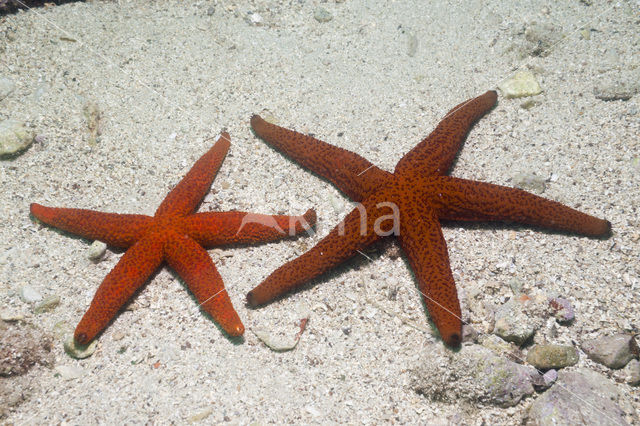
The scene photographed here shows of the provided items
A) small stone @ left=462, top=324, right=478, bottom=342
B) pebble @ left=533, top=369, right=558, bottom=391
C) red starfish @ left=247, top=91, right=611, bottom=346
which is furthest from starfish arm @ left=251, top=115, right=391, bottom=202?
pebble @ left=533, top=369, right=558, bottom=391

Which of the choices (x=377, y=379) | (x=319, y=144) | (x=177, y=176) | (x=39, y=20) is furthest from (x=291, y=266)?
(x=39, y=20)

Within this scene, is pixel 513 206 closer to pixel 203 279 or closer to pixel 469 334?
pixel 469 334

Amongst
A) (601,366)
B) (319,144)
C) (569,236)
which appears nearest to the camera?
(601,366)

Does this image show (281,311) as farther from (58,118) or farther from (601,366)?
(58,118)

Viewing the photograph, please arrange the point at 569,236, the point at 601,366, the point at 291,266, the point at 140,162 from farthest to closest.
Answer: the point at 140,162, the point at 569,236, the point at 291,266, the point at 601,366

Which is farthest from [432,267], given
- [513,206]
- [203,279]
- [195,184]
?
[195,184]

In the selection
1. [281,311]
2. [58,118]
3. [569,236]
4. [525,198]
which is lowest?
[281,311]

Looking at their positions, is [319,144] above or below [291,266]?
above
